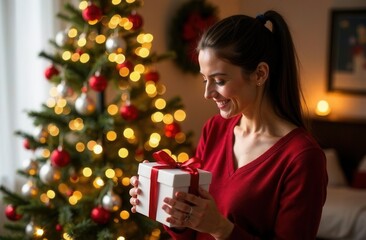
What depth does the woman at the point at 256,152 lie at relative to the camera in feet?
A: 3.75

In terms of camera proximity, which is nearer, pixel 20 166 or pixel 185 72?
pixel 20 166

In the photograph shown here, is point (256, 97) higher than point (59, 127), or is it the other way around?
point (256, 97)

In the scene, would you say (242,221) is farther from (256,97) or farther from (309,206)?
(256,97)

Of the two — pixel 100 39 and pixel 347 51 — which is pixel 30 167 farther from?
pixel 347 51

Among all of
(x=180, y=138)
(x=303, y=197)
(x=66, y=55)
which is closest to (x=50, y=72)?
(x=66, y=55)

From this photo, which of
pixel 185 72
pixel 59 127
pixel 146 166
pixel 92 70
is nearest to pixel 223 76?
pixel 146 166

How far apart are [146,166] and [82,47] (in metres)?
1.31

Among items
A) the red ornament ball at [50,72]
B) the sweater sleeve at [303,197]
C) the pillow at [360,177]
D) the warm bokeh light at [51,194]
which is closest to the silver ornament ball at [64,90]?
the red ornament ball at [50,72]

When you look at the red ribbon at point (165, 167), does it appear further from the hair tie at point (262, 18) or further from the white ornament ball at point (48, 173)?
the white ornament ball at point (48, 173)

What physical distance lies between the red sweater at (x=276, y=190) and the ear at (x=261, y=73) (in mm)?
156

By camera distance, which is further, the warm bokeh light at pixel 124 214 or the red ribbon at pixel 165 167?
the warm bokeh light at pixel 124 214

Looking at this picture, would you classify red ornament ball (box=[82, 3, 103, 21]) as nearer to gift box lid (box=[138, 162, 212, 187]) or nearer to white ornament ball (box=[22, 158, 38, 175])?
white ornament ball (box=[22, 158, 38, 175])

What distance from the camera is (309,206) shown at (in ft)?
3.76

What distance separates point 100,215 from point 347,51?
292 cm
